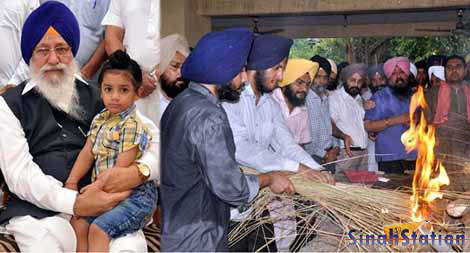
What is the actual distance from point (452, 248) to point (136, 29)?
176cm

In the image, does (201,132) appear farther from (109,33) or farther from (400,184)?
(400,184)

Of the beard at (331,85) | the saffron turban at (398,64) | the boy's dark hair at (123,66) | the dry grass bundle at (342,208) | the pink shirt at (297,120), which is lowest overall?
the dry grass bundle at (342,208)

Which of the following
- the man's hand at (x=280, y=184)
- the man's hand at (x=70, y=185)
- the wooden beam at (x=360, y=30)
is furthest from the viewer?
the wooden beam at (x=360, y=30)

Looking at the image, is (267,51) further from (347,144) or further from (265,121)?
(347,144)

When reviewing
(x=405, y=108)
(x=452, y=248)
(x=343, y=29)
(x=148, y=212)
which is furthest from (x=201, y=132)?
(x=452, y=248)

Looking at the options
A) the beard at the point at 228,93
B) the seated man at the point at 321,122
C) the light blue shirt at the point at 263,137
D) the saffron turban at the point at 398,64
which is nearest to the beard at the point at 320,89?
the seated man at the point at 321,122

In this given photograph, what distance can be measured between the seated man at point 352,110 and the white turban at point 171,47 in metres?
0.78

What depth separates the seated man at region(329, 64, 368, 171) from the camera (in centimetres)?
305

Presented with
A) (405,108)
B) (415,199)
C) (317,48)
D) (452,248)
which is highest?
(317,48)

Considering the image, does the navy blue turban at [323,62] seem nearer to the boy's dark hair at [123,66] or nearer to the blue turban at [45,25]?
the boy's dark hair at [123,66]

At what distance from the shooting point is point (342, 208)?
2.90m

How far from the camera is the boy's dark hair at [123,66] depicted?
2.60 metres

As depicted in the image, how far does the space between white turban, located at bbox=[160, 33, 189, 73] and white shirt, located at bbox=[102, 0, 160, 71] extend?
7 cm

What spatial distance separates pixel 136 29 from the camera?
2.77 metres
